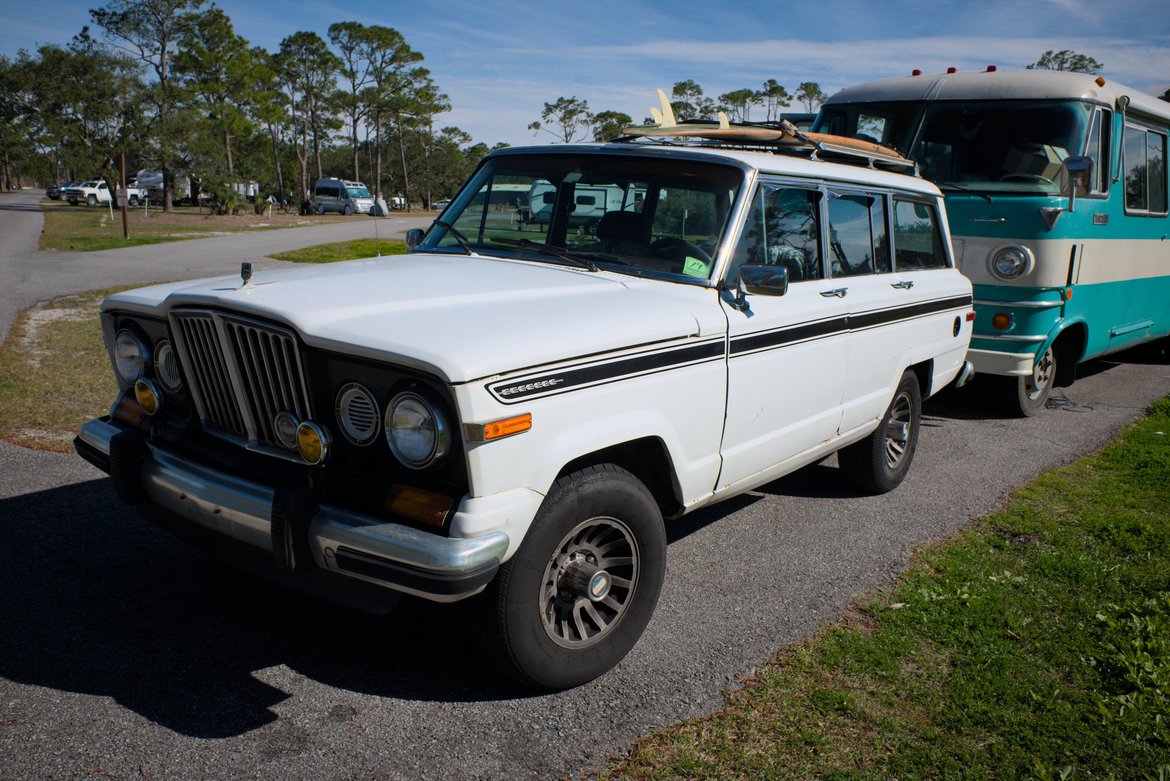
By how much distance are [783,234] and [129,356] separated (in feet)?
10.0

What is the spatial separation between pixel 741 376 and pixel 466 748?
75.0 inches

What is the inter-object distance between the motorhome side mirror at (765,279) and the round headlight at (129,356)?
2.58 metres

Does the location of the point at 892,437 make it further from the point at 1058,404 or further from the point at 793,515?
the point at 1058,404

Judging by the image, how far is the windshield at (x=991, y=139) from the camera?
7395 mm

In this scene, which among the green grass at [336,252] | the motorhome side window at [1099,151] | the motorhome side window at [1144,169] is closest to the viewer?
the motorhome side window at [1099,151]

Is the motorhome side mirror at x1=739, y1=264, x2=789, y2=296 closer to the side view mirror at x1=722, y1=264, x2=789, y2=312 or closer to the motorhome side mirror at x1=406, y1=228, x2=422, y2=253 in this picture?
the side view mirror at x1=722, y1=264, x2=789, y2=312

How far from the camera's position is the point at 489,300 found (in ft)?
11.2

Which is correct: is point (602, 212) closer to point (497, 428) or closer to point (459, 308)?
point (459, 308)

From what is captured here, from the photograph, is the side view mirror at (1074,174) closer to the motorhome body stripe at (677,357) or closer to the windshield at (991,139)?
the windshield at (991,139)

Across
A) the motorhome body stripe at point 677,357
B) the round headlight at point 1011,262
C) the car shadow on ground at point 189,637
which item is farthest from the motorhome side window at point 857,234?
the car shadow on ground at point 189,637

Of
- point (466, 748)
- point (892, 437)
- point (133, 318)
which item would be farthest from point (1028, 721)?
point (133, 318)

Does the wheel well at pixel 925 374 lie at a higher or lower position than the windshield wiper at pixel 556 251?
lower

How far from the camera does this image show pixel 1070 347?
26.8ft

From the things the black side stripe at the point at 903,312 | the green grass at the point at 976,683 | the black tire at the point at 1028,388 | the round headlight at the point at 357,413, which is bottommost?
the green grass at the point at 976,683
